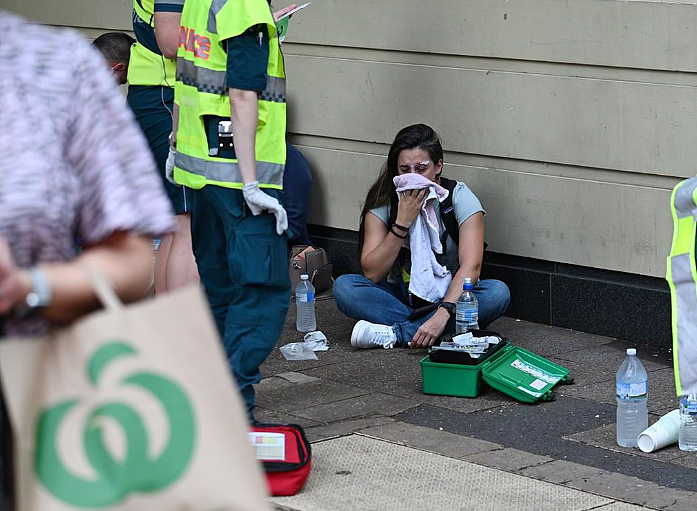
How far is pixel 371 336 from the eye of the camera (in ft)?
21.9

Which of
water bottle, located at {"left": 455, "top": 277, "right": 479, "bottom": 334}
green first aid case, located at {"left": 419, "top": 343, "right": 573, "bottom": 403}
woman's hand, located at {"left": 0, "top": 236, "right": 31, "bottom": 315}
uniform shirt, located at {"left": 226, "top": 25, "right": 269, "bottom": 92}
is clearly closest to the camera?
woman's hand, located at {"left": 0, "top": 236, "right": 31, "bottom": 315}

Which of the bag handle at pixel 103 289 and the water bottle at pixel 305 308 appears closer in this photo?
the bag handle at pixel 103 289

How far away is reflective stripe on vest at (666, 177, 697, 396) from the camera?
4.04m

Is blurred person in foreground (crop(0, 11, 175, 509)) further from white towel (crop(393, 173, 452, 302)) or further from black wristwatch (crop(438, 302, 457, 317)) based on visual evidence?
white towel (crop(393, 173, 452, 302))

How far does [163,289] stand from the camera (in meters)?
6.44

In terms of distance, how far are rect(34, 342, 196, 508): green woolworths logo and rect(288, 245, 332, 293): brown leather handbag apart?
5.95 meters

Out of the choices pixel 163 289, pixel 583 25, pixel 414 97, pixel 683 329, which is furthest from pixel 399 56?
pixel 683 329

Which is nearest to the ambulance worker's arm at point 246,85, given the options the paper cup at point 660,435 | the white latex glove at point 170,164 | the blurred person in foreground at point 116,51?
the white latex glove at point 170,164

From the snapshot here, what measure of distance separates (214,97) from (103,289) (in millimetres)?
3254

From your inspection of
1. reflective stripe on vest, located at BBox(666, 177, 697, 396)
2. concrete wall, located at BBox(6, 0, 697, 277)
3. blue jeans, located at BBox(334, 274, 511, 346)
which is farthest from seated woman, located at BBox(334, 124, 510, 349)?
reflective stripe on vest, located at BBox(666, 177, 697, 396)

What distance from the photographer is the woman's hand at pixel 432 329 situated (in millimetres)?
6543

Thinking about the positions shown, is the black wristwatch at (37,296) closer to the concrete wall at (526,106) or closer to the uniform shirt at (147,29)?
the uniform shirt at (147,29)

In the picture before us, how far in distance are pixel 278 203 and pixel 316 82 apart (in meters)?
3.30

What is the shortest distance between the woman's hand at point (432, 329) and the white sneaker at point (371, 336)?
15cm
